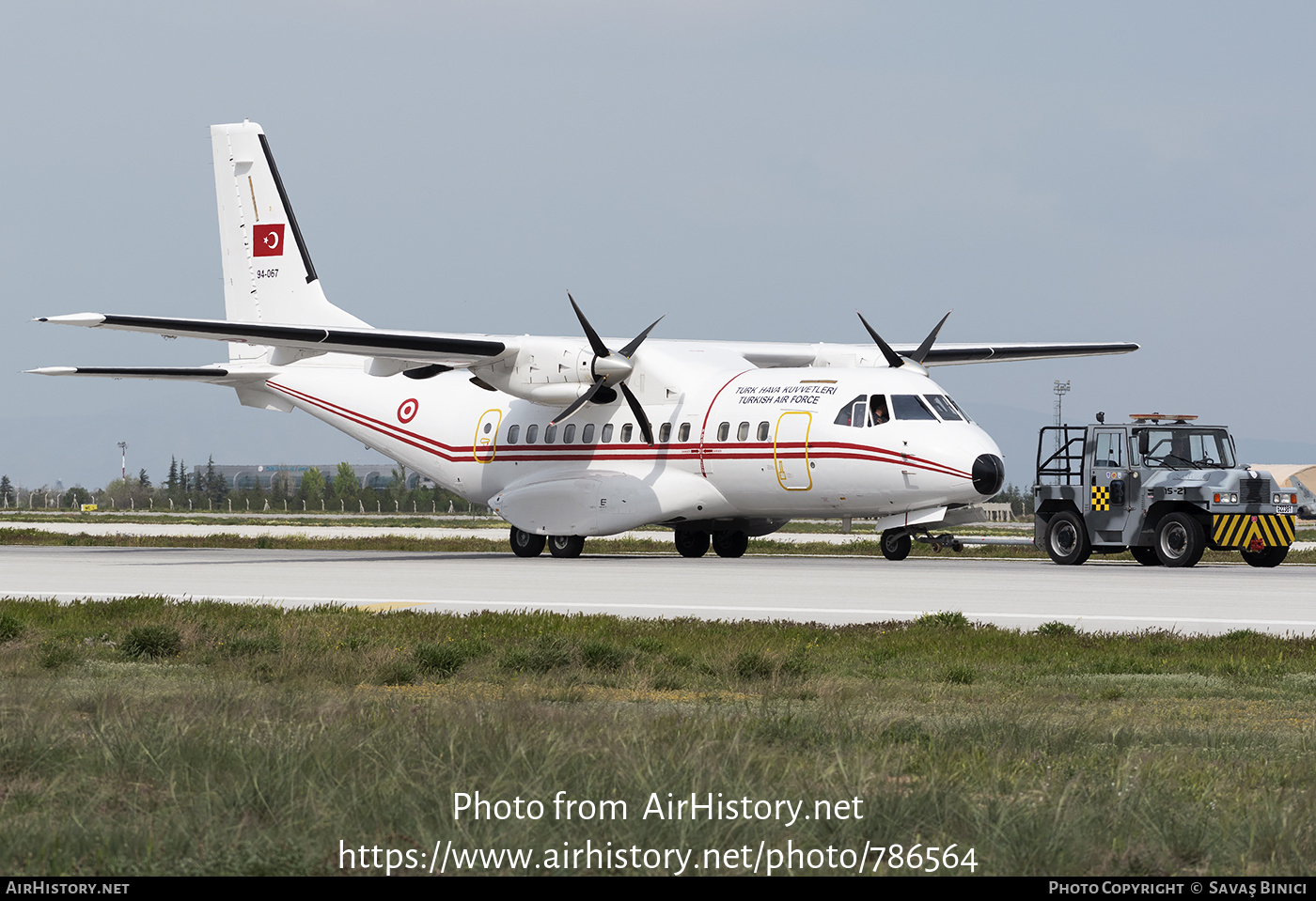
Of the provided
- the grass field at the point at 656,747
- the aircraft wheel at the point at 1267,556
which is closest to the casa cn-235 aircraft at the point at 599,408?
the aircraft wheel at the point at 1267,556

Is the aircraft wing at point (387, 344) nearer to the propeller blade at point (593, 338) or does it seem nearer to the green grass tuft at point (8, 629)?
the propeller blade at point (593, 338)

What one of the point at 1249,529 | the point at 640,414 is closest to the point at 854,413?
the point at 640,414

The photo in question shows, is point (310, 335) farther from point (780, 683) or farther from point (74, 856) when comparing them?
point (74, 856)

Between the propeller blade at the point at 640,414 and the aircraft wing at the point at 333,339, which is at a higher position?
the aircraft wing at the point at 333,339

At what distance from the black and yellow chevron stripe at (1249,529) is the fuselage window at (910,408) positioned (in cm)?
537

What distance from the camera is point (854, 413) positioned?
26.9 meters

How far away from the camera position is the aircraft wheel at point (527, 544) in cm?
3141

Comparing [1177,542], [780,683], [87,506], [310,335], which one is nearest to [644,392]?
[310,335]

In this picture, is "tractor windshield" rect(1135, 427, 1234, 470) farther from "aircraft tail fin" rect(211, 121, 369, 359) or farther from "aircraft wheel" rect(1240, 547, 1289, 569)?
"aircraft tail fin" rect(211, 121, 369, 359)

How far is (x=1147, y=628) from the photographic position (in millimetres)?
14477

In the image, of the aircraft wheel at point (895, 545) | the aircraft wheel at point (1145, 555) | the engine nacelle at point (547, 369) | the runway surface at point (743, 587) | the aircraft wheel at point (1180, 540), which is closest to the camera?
the runway surface at point (743, 587)

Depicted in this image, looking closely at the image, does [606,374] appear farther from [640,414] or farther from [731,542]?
[731,542]

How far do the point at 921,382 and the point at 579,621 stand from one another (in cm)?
1421

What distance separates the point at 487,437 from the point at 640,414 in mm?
4781
